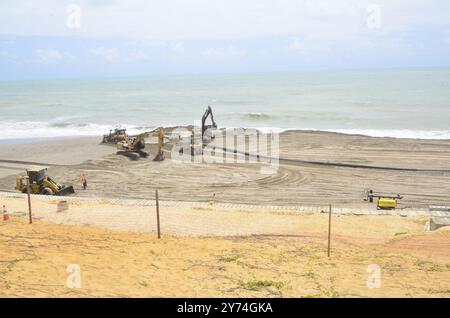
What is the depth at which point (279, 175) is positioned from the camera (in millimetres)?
27062

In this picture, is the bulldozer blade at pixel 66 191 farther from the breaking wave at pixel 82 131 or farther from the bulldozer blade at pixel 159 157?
the breaking wave at pixel 82 131

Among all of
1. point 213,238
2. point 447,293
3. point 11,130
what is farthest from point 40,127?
point 447,293

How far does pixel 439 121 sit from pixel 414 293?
45.8m

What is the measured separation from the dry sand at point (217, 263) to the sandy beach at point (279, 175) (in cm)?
702

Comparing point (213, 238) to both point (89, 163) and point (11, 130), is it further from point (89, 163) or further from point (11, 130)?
point (11, 130)

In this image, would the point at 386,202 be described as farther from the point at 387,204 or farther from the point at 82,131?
the point at 82,131

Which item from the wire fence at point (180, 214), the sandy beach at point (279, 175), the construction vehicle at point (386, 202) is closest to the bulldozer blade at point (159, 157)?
the sandy beach at point (279, 175)

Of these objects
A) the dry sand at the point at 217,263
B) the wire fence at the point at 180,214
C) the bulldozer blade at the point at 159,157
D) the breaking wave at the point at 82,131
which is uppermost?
the breaking wave at the point at 82,131

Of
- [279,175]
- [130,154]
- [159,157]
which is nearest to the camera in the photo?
[279,175]

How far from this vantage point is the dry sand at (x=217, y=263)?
33.4 feet

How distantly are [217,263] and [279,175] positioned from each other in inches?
598

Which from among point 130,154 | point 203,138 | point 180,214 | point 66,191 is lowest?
point 180,214

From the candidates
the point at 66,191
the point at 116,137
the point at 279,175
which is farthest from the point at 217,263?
the point at 116,137
